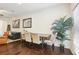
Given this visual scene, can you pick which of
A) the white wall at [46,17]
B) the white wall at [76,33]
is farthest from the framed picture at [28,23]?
the white wall at [76,33]

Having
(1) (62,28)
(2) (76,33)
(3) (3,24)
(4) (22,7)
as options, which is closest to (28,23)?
(4) (22,7)

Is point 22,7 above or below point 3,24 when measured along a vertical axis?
above

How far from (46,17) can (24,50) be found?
0.71 m

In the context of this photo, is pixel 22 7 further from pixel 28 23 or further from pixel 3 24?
pixel 3 24

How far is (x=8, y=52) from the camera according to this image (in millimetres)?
1947

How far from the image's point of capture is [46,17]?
76.9 inches

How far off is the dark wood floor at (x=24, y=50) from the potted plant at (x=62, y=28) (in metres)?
0.13

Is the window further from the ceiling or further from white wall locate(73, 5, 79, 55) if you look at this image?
white wall locate(73, 5, 79, 55)

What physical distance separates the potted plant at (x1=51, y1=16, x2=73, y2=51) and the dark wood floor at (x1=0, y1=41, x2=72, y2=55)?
0.44 ft

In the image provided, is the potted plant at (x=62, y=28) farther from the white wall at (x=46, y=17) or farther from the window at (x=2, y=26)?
the window at (x=2, y=26)

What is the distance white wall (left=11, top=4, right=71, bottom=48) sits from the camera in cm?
193

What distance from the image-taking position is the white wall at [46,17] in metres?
1.93

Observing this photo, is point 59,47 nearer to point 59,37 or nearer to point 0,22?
point 59,37

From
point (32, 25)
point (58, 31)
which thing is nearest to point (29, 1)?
point (32, 25)
